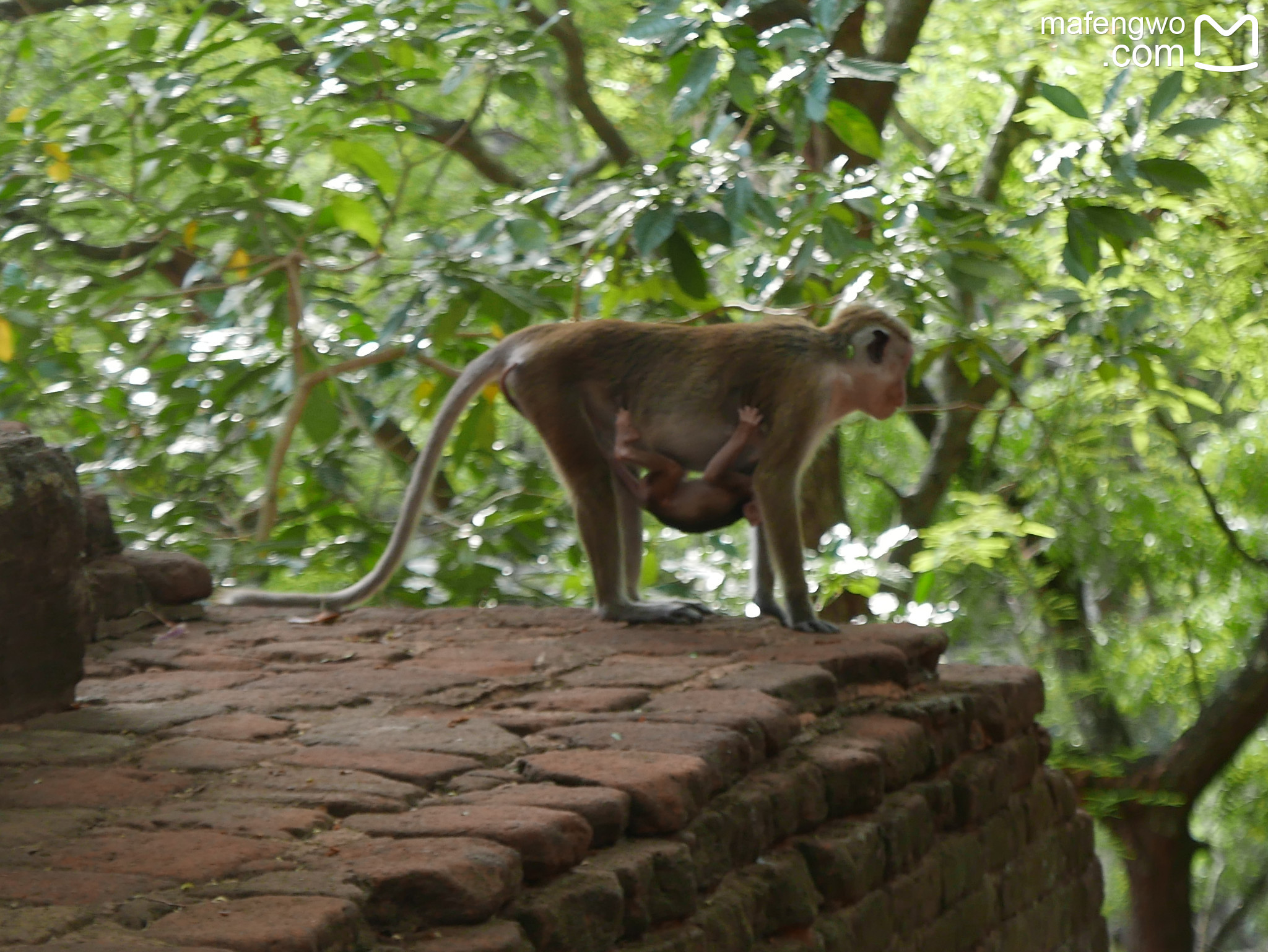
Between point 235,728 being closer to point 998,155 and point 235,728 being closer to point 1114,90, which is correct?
point 1114,90

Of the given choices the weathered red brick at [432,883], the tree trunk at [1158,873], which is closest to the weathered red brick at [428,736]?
the weathered red brick at [432,883]

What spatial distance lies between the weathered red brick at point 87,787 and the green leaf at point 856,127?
11.7 feet

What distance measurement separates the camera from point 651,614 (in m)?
4.79

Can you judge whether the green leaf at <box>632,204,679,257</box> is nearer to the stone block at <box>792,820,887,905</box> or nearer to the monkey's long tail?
the monkey's long tail

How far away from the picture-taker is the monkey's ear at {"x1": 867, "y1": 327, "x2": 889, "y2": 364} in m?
4.98

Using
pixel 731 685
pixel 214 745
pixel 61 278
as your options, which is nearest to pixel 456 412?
pixel 731 685

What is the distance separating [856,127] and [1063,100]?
852 mm

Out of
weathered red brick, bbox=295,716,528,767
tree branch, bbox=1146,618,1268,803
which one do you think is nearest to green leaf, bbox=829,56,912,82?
weathered red brick, bbox=295,716,528,767

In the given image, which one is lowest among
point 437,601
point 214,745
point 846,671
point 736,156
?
point 437,601

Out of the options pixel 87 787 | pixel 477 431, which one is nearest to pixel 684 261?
pixel 477 431

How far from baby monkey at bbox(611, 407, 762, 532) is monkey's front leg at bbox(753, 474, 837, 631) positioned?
0.09 metres

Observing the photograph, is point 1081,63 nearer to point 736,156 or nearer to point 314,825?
point 736,156

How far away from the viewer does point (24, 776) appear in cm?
283

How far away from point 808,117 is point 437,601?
2.78 meters
